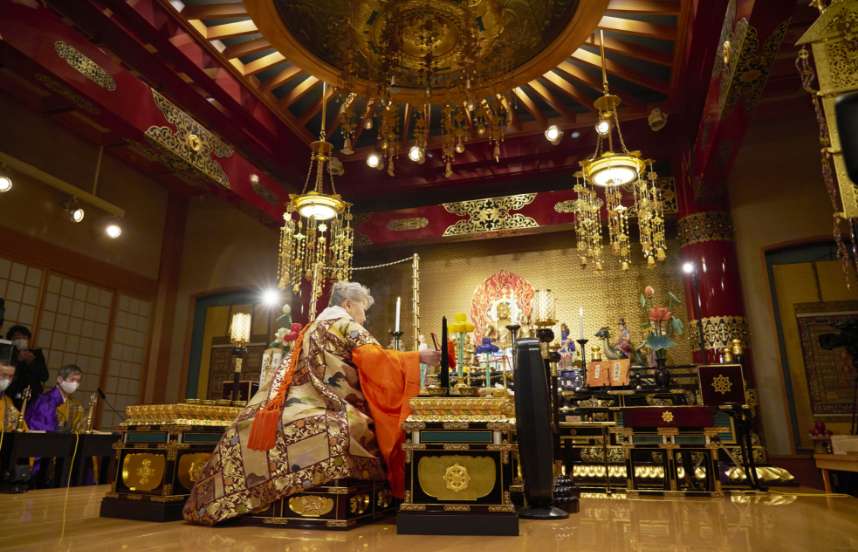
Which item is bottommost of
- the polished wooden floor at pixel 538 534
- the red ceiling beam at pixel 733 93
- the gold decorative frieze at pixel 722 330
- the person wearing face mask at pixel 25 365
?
the polished wooden floor at pixel 538 534

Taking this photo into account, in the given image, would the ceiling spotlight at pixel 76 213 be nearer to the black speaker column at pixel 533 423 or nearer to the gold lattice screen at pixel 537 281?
the gold lattice screen at pixel 537 281

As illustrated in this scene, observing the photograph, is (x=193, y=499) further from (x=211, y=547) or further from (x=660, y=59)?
(x=660, y=59)

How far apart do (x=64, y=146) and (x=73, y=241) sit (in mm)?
1308

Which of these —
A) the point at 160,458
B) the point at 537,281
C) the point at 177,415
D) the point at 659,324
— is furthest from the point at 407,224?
the point at 160,458

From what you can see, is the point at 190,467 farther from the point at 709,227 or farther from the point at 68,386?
the point at 709,227

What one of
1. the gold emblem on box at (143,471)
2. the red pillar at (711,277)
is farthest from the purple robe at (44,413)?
the red pillar at (711,277)

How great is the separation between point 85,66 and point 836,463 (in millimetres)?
6790

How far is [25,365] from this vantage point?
6340mm

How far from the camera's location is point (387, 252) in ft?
27.3

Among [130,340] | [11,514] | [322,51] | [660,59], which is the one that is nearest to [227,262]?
[130,340]

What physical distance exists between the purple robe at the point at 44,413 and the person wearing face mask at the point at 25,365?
14.0 inches

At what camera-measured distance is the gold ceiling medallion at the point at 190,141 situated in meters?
5.43

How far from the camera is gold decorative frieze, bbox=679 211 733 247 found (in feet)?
20.9

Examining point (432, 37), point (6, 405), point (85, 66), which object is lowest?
point (6, 405)
